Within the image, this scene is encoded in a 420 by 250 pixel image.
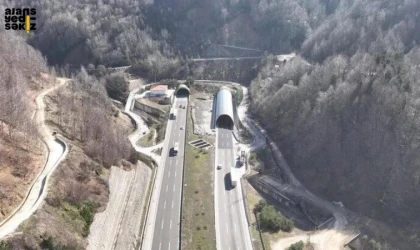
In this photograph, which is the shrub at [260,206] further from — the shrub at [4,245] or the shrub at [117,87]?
the shrub at [117,87]

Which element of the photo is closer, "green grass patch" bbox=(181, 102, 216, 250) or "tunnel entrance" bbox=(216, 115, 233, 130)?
"green grass patch" bbox=(181, 102, 216, 250)

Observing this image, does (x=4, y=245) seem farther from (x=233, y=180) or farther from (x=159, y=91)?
(x=159, y=91)

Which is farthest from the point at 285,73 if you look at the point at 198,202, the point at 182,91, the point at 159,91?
the point at 198,202

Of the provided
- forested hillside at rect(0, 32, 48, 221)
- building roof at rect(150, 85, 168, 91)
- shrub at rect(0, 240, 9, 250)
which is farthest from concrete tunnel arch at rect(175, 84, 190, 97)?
shrub at rect(0, 240, 9, 250)

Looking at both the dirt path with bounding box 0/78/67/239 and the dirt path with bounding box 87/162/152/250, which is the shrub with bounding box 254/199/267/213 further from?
the dirt path with bounding box 0/78/67/239

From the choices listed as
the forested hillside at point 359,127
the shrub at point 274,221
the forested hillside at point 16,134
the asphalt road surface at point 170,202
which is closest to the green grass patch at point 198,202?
the asphalt road surface at point 170,202

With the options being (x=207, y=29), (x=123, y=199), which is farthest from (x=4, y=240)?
(x=207, y=29)
